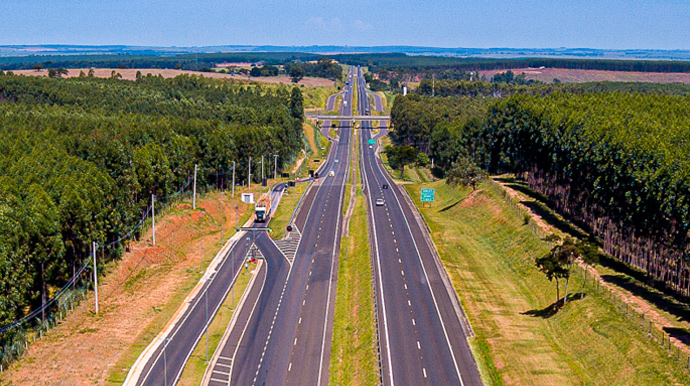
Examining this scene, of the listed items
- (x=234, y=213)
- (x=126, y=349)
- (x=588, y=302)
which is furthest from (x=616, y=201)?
(x=234, y=213)

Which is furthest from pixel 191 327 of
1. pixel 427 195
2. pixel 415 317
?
pixel 427 195

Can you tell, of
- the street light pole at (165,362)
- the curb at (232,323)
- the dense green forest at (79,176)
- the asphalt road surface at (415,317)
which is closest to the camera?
the asphalt road surface at (415,317)

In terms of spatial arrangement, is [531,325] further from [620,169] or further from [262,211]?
[262,211]

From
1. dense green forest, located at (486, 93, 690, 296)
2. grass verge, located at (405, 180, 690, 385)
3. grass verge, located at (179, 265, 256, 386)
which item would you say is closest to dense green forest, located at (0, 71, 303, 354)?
grass verge, located at (179, 265, 256, 386)

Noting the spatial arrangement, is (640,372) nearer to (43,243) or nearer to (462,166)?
(43,243)

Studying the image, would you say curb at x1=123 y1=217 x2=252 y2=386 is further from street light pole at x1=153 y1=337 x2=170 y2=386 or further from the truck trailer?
the truck trailer

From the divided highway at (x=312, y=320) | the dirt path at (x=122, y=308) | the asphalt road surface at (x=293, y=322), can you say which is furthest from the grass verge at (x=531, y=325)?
the dirt path at (x=122, y=308)

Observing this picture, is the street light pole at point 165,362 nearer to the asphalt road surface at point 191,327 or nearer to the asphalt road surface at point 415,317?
the asphalt road surface at point 191,327
